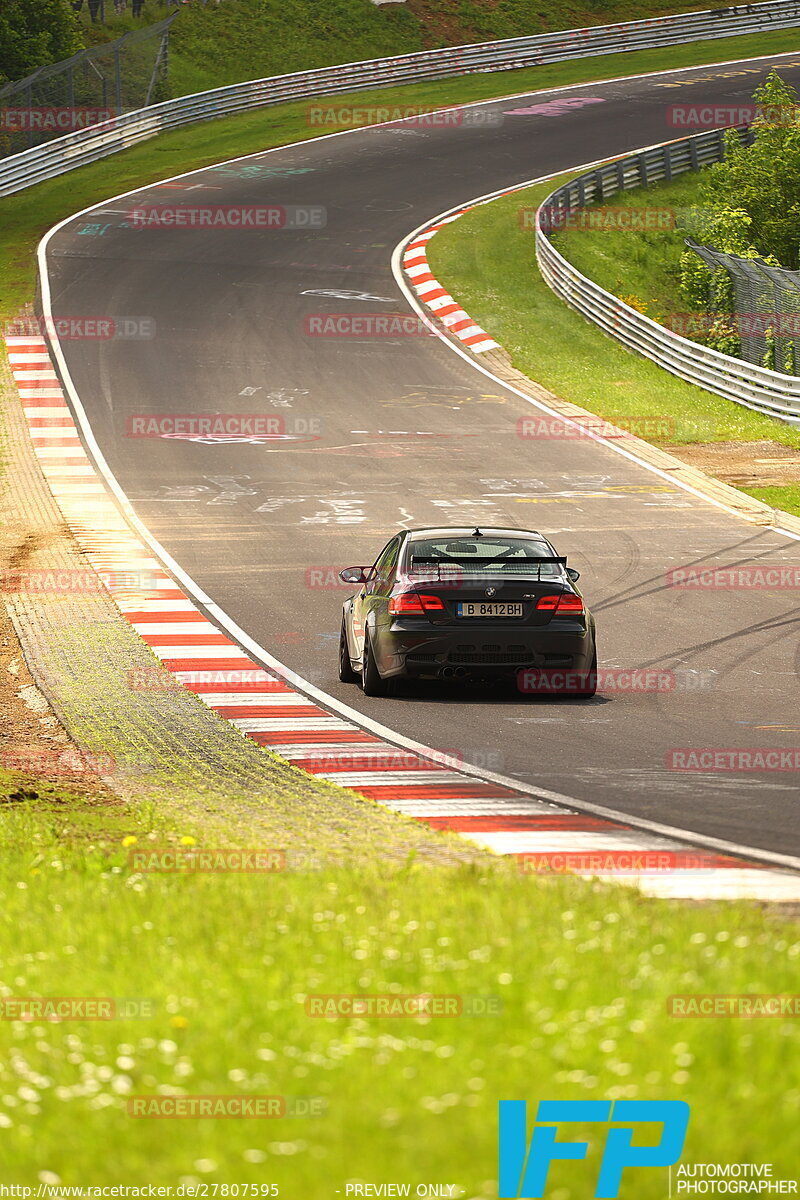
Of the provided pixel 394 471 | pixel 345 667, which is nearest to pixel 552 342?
pixel 394 471

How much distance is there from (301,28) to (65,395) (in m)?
41.9

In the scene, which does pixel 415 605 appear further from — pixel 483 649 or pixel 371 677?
pixel 371 677

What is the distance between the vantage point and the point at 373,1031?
4.66m

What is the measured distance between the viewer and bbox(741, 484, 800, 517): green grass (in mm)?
24328

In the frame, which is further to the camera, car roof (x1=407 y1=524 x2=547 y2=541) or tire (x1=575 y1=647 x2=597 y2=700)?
car roof (x1=407 y1=524 x2=547 y2=541)

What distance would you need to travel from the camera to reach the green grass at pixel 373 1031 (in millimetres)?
3895

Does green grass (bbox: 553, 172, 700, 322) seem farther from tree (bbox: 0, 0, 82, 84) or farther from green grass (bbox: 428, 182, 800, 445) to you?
tree (bbox: 0, 0, 82, 84)

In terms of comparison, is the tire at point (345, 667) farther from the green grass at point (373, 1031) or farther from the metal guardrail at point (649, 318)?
the metal guardrail at point (649, 318)

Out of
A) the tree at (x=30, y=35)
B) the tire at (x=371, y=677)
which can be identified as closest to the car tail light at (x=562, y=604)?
the tire at (x=371, y=677)

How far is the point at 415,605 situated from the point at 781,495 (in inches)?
534

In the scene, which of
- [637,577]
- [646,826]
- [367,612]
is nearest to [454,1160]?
[646,826]

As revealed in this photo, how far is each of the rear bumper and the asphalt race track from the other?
0.35m

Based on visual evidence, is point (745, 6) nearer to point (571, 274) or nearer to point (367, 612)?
point (571, 274)

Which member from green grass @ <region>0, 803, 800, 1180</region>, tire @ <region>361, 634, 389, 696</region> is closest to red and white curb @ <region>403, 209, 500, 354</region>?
tire @ <region>361, 634, 389, 696</region>
